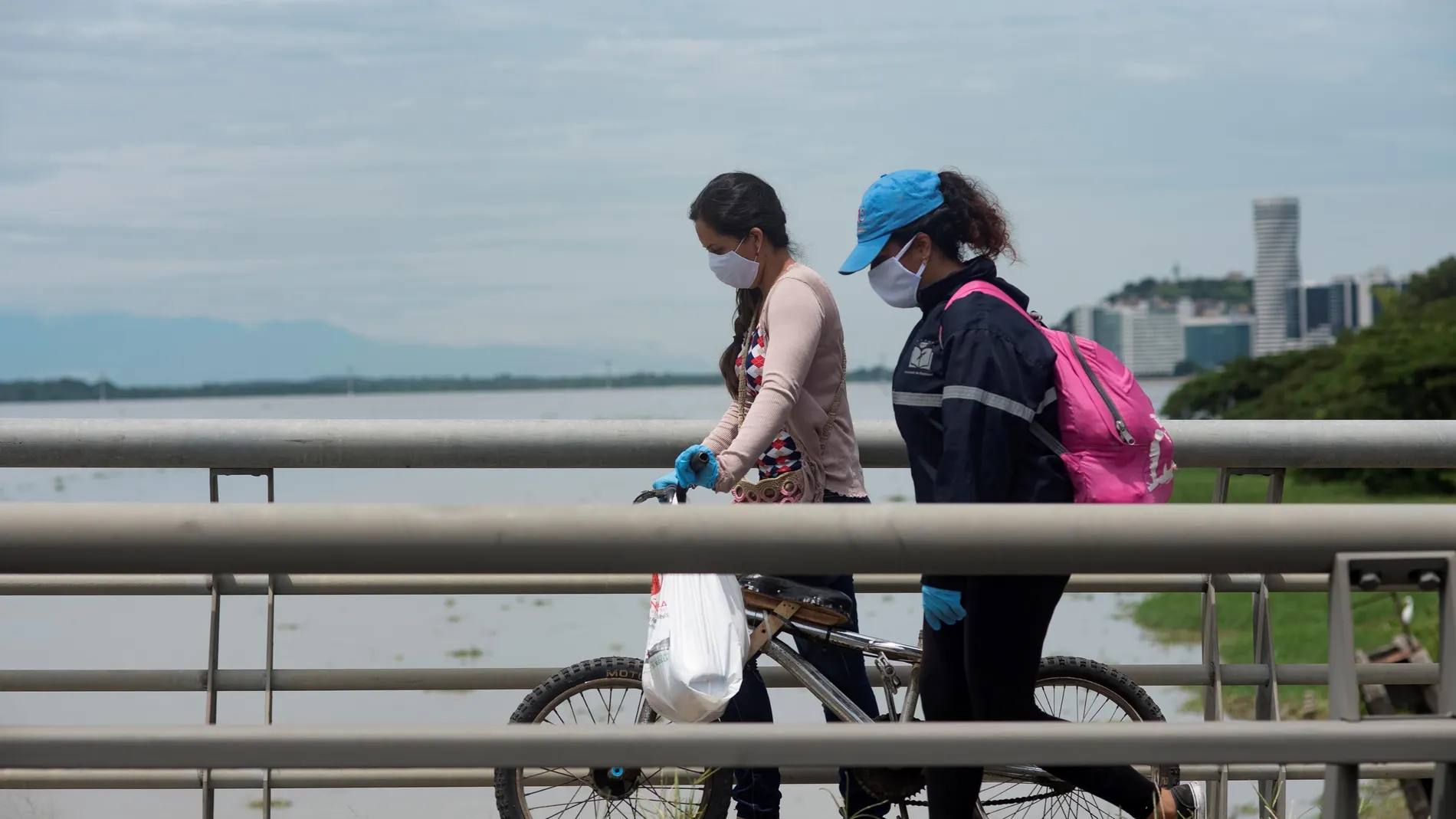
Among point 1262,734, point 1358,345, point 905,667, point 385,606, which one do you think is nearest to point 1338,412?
point 1358,345

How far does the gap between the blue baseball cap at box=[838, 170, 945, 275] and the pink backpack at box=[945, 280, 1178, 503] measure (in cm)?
43

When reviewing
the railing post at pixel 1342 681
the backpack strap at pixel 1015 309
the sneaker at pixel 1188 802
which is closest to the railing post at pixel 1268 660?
the sneaker at pixel 1188 802

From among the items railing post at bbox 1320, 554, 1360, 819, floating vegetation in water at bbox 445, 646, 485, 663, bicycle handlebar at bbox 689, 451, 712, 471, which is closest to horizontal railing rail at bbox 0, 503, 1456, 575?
railing post at bbox 1320, 554, 1360, 819

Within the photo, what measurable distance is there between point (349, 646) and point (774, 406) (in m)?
8.34

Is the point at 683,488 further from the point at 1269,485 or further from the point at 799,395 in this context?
the point at 1269,485

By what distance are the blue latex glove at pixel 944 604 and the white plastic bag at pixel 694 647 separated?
0.48 m

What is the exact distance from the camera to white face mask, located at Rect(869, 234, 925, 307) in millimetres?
3172

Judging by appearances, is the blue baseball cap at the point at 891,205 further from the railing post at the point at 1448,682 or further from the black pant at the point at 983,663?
the railing post at the point at 1448,682

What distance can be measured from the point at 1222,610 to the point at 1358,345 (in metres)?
15.2

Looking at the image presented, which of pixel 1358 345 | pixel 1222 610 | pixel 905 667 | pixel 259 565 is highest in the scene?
pixel 1358 345

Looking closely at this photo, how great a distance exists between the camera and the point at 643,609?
9.32 metres

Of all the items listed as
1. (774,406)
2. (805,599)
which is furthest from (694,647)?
(774,406)

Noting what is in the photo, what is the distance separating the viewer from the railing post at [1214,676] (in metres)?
3.33

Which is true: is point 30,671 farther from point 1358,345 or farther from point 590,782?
point 1358,345
